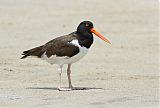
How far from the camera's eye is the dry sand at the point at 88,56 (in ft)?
35.8

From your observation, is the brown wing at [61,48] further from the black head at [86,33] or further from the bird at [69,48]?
the black head at [86,33]

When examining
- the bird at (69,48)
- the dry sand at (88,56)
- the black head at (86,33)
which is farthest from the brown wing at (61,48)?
the dry sand at (88,56)

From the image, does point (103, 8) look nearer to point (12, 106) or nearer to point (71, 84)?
point (71, 84)

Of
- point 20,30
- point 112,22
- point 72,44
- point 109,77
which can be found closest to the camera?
point 72,44

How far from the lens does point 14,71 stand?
13.6 metres

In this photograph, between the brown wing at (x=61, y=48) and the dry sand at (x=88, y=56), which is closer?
the dry sand at (x=88, y=56)

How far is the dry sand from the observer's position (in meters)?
10.9

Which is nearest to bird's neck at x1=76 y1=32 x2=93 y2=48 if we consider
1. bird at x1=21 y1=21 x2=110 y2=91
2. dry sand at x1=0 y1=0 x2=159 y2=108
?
bird at x1=21 y1=21 x2=110 y2=91

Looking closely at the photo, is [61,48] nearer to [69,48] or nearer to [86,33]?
[69,48]

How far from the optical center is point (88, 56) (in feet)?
52.6

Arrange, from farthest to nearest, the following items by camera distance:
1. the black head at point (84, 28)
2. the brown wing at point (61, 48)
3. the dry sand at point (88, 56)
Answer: the black head at point (84, 28) → the brown wing at point (61, 48) → the dry sand at point (88, 56)

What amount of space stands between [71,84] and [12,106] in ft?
7.68

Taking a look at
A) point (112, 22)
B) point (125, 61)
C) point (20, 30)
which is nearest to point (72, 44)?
point (125, 61)

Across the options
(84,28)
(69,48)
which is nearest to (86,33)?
(84,28)
